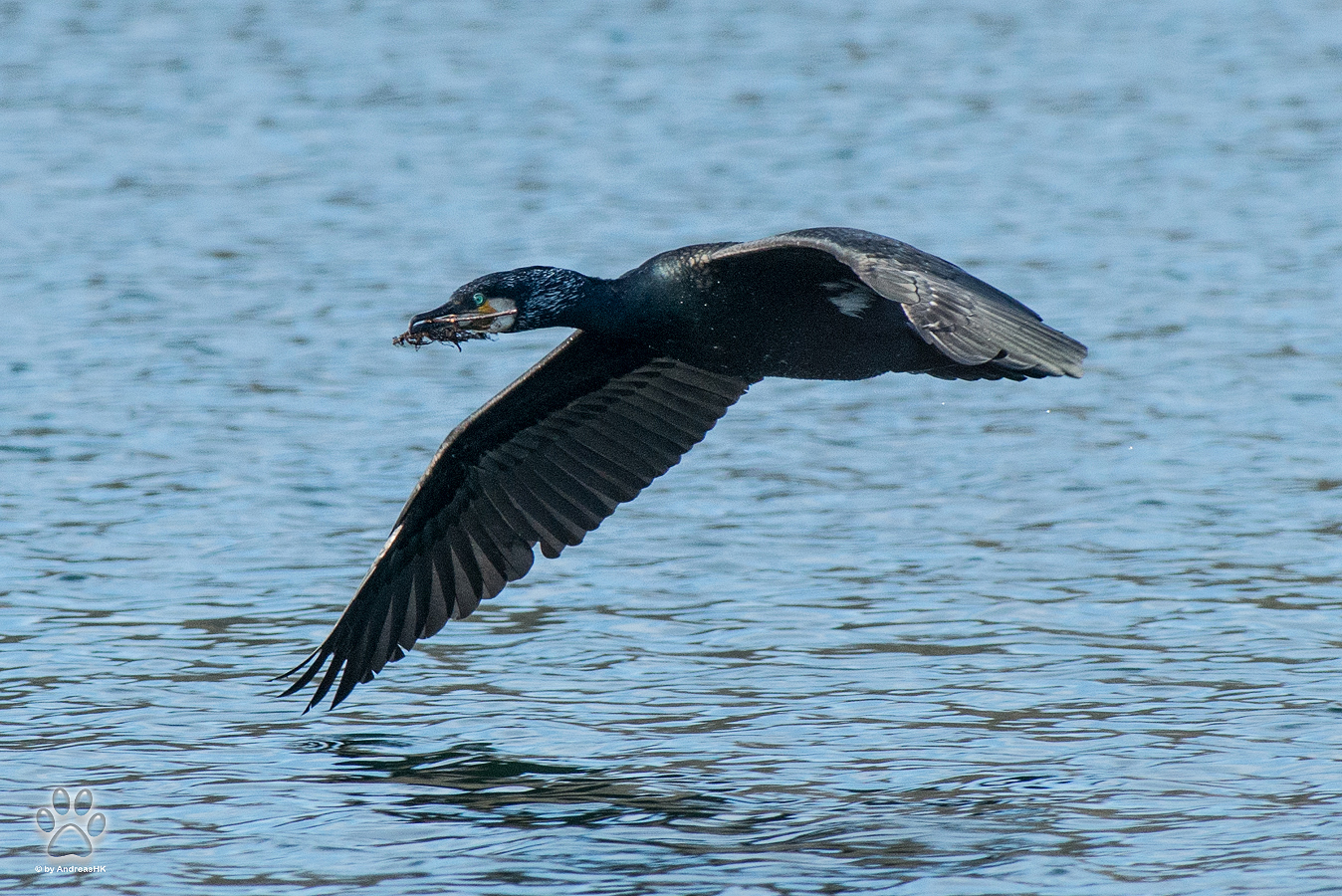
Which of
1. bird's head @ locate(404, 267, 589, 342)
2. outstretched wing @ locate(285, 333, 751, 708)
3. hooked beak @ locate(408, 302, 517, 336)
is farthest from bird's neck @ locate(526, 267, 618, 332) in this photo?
outstretched wing @ locate(285, 333, 751, 708)

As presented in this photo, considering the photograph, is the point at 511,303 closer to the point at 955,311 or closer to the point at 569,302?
the point at 569,302

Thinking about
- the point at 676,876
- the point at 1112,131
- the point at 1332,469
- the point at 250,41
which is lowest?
the point at 676,876

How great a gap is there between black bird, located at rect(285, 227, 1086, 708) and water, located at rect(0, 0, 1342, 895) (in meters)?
0.52

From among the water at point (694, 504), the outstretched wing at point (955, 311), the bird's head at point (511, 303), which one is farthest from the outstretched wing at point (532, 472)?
the outstretched wing at point (955, 311)

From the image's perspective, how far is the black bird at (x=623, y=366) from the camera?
7.36m

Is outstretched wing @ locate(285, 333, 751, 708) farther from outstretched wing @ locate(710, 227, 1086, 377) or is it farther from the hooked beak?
outstretched wing @ locate(710, 227, 1086, 377)

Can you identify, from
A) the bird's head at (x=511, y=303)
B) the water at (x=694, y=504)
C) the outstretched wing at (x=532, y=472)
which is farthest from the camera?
the outstretched wing at (x=532, y=472)

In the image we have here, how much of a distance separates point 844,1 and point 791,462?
14749mm

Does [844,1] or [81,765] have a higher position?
[844,1]

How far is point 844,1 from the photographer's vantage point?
2588cm

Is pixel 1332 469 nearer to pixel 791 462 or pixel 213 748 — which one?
pixel 791 462

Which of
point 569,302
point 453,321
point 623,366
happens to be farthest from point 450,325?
point 623,366

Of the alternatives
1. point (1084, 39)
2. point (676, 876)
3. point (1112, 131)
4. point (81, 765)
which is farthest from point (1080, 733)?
point (1084, 39)

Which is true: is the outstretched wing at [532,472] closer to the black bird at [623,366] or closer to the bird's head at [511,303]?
the black bird at [623,366]
